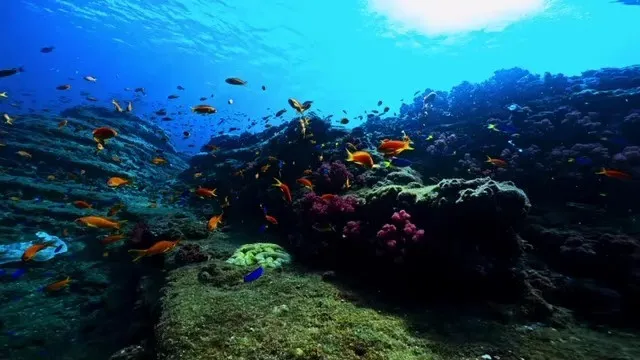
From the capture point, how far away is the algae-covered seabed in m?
4.07

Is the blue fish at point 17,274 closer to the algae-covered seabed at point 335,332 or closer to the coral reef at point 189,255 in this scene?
the coral reef at point 189,255

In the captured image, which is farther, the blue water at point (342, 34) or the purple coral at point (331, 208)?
the blue water at point (342, 34)

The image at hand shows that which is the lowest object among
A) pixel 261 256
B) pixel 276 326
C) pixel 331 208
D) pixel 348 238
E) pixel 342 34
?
pixel 261 256

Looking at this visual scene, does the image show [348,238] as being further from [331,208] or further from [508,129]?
[508,129]

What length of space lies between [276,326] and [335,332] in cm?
81

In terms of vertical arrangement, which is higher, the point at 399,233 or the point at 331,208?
the point at 399,233

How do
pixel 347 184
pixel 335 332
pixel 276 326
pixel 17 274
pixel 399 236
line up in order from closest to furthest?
pixel 335 332 < pixel 276 326 < pixel 399 236 < pixel 17 274 < pixel 347 184

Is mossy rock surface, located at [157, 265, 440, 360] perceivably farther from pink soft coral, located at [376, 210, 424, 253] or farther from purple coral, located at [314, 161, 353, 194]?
purple coral, located at [314, 161, 353, 194]

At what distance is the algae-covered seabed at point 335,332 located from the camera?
13.4ft

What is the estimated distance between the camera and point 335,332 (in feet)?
14.5

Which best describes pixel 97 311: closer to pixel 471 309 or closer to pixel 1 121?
pixel 471 309

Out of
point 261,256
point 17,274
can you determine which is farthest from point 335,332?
point 17,274

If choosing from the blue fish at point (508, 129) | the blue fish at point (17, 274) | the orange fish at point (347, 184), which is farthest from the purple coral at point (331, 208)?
the blue fish at point (508, 129)

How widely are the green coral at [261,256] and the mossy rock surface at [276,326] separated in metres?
1.21
